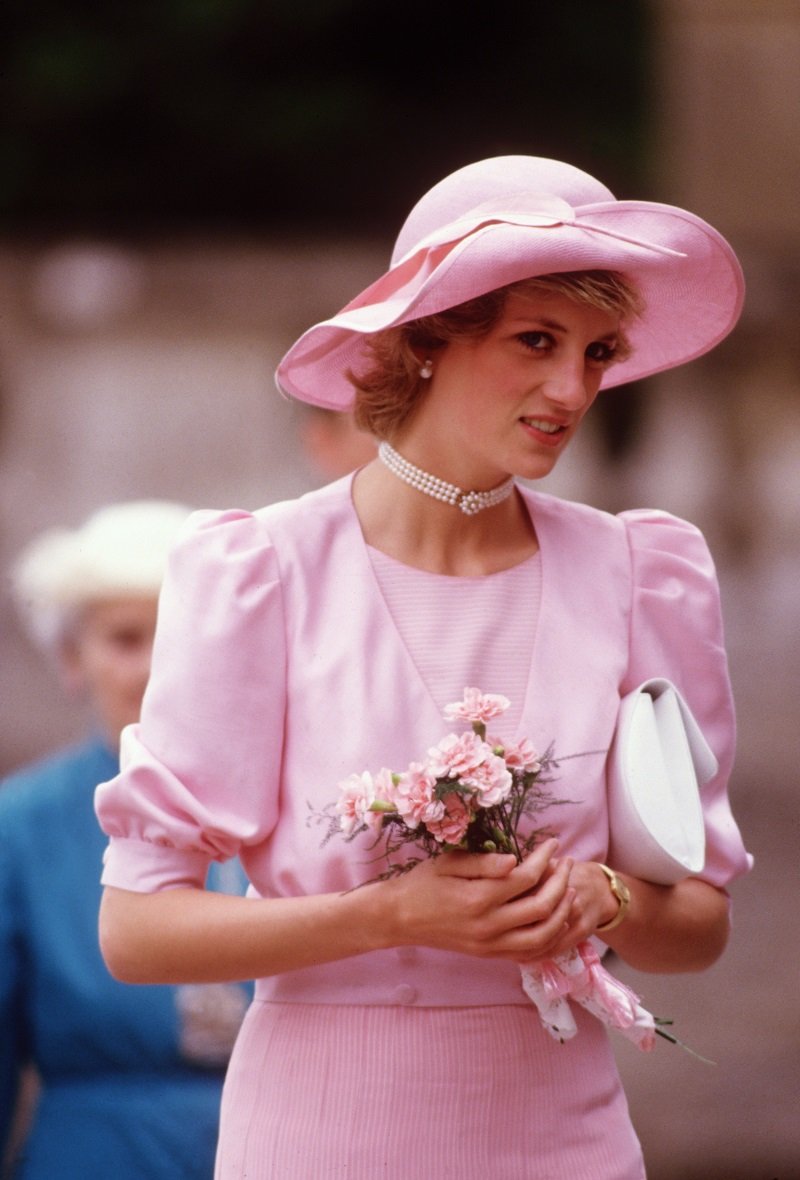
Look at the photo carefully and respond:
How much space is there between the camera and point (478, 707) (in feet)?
A: 7.32

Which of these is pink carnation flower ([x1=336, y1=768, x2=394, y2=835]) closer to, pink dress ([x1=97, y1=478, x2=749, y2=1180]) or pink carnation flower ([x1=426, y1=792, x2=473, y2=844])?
pink carnation flower ([x1=426, y1=792, x2=473, y2=844])

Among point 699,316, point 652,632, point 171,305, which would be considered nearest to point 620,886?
point 652,632

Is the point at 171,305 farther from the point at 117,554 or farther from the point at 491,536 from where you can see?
the point at 491,536

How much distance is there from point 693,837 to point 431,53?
22287 millimetres

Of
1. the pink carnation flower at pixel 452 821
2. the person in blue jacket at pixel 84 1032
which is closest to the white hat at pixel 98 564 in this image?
the person in blue jacket at pixel 84 1032

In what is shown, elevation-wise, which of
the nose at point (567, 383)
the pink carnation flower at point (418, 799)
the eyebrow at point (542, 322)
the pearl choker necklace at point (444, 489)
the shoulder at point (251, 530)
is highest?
the eyebrow at point (542, 322)

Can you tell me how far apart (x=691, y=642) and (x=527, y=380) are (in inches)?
17.5

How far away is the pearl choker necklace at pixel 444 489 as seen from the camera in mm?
2539

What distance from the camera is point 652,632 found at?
2.61 m

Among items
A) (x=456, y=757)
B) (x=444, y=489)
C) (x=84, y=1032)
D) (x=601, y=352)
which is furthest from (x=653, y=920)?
(x=84, y=1032)

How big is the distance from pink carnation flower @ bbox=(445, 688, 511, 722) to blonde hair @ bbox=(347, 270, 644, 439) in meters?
0.47

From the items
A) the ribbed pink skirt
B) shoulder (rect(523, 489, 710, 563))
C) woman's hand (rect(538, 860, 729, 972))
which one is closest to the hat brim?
shoulder (rect(523, 489, 710, 563))

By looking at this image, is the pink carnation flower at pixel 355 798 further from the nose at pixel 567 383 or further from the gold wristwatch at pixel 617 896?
the nose at pixel 567 383

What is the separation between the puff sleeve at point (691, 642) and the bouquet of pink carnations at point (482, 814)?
27cm
